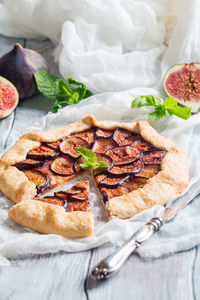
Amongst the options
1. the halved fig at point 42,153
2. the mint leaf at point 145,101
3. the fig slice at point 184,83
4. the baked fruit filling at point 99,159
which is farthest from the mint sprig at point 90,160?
the fig slice at point 184,83

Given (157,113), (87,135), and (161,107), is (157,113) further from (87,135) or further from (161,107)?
(87,135)

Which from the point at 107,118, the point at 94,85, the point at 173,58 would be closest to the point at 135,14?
the point at 173,58

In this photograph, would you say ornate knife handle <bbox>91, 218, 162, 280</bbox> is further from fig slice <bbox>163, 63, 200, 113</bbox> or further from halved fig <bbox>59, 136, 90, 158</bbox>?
fig slice <bbox>163, 63, 200, 113</bbox>

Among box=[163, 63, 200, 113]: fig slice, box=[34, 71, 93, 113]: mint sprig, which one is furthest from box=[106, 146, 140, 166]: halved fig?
box=[163, 63, 200, 113]: fig slice

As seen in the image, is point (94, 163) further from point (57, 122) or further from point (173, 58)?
point (173, 58)

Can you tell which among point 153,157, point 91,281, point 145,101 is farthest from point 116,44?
point 91,281

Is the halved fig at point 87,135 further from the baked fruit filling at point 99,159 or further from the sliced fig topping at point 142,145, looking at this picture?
the sliced fig topping at point 142,145
